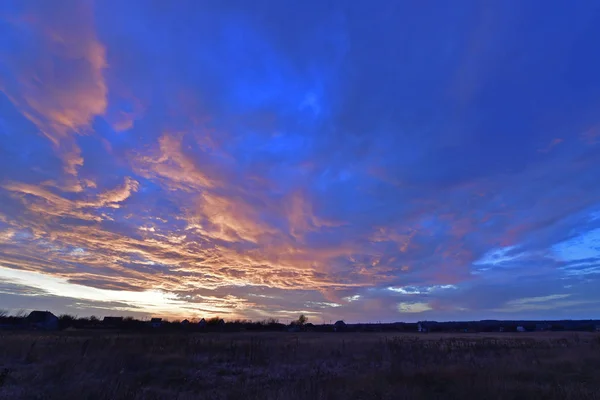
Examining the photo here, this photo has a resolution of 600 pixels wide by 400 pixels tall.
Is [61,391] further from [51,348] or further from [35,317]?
[35,317]

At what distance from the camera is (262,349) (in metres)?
28.0

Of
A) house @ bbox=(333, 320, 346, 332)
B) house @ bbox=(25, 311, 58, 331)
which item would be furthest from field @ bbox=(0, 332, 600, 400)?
house @ bbox=(333, 320, 346, 332)

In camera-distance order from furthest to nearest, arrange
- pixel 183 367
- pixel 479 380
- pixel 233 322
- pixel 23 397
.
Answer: pixel 233 322 < pixel 183 367 < pixel 479 380 < pixel 23 397

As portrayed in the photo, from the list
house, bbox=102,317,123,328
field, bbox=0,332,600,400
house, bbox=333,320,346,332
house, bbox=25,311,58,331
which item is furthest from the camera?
house, bbox=333,320,346,332

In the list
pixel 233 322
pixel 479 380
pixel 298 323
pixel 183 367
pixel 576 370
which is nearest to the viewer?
pixel 479 380

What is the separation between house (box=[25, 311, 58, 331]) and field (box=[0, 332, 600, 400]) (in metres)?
54.5

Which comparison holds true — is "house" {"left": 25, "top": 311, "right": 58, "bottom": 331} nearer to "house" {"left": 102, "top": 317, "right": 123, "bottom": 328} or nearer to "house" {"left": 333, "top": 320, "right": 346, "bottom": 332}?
"house" {"left": 102, "top": 317, "right": 123, "bottom": 328}

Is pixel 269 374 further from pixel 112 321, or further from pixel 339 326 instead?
pixel 339 326

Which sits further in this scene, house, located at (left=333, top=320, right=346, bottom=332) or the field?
house, located at (left=333, top=320, right=346, bottom=332)

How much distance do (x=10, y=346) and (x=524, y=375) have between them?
29.8m

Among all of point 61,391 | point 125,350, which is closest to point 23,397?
point 61,391

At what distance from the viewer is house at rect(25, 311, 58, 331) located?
69.8 meters

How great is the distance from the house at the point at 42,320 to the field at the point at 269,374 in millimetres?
54471

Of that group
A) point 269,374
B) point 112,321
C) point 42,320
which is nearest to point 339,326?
point 112,321
